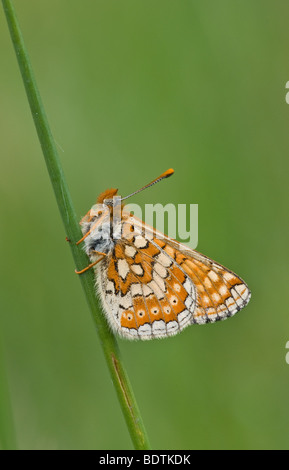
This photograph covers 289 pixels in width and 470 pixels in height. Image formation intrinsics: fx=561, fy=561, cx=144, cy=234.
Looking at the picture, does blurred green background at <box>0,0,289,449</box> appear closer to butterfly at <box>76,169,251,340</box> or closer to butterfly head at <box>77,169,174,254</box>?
butterfly at <box>76,169,251,340</box>

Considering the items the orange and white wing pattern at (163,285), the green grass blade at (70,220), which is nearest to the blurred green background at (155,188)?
the orange and white wing pattern at (163,285)

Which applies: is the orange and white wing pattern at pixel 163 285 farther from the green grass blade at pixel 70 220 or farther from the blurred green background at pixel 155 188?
the blurred green background at pixel 155 188

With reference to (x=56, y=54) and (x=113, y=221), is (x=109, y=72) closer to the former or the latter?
(x=56, y=54)

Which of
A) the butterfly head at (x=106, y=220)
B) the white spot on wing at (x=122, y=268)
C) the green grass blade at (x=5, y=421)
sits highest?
the butterfly head at (x=106, y=220)

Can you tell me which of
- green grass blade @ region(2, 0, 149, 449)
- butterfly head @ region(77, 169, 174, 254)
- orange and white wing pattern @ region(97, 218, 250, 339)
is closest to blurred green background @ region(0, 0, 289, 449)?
orange and white wing pattern @ region(97, 218, 250, 339)

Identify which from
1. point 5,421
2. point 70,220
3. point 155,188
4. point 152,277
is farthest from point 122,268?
point 155,188

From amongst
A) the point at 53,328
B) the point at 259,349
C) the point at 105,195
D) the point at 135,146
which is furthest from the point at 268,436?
the point at 135,146
